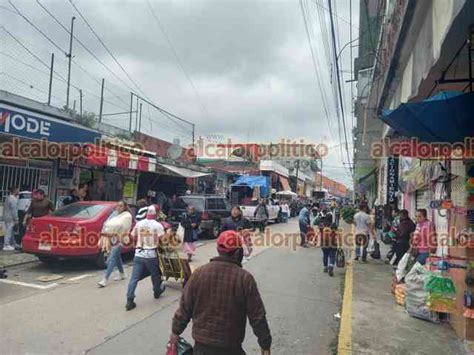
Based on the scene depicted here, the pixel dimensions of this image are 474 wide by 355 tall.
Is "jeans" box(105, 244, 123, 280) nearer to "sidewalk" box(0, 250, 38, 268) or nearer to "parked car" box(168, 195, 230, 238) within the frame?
"sidewalk" box(0, 250, 38, 268)

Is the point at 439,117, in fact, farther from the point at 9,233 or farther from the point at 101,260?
the point at 9,233

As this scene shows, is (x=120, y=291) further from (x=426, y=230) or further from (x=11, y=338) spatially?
(x=426, y=230)

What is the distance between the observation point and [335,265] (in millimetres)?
11570

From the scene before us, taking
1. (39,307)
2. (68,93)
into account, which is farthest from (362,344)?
(68,93)

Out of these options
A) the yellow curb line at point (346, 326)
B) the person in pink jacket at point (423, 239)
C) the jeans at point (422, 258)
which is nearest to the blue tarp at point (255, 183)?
the yellow curb line at point (346, 326)

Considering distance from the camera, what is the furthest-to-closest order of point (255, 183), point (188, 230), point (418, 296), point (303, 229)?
point (255, 183) → point (303, 229) → point (188, 230) → point (418, 296)

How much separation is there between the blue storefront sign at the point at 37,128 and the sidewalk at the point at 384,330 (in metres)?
9.03

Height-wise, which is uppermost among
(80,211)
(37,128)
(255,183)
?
(37,128)

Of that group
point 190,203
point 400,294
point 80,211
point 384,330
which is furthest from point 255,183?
point 384,330

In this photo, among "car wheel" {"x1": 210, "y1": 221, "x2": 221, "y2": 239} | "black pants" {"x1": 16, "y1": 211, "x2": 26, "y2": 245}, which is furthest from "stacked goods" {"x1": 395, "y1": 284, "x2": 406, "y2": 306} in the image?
"car wheel" {"x1": 210, "y1": 221, "x2": 221, "y2": 239}

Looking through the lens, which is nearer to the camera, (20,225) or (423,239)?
(423,239)

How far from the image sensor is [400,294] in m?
7.45

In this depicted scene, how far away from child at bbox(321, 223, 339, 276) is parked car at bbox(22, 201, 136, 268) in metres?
4.65

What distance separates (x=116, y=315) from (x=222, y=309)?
3777 millimetres
